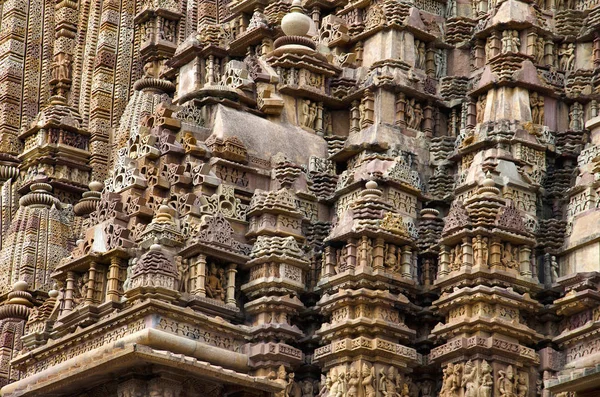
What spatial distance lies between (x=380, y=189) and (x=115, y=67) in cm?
1316

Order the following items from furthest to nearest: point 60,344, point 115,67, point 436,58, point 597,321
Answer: point 115,67
point 436,58
point 60,344
point 597,321

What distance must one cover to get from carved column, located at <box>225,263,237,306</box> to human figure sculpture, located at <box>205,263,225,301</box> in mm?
105

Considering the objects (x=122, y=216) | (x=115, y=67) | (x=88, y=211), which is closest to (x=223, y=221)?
(x=122, y=216)

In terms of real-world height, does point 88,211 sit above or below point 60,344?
above

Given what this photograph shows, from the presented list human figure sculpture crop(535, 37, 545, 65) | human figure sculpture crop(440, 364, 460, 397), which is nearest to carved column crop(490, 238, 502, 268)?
human figure sculpture crop(440, 364, 460, 397)

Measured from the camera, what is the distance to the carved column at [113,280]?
127 feet

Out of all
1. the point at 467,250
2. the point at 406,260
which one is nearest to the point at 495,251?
the point at 467,250

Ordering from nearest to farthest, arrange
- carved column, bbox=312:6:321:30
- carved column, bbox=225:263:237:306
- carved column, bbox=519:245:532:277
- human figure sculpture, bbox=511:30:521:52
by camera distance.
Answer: carved column, bbox=519:245:532:277 < carved column, bbox=225:263:237:306 < human figure sculpture, bbox=511:30:521:52 < carved column, bbox=312:6:321:30

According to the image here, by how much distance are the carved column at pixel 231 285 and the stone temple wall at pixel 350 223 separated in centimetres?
4

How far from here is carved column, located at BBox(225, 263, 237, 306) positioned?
38938 mm

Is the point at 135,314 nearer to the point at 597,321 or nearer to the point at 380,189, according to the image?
the point at 380,189

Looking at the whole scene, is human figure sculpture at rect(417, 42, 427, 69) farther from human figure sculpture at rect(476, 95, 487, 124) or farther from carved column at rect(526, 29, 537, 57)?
carved column at rect(526, 29, 537, 57)

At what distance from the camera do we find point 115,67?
2019 inches

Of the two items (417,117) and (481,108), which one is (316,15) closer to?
(417,117)
